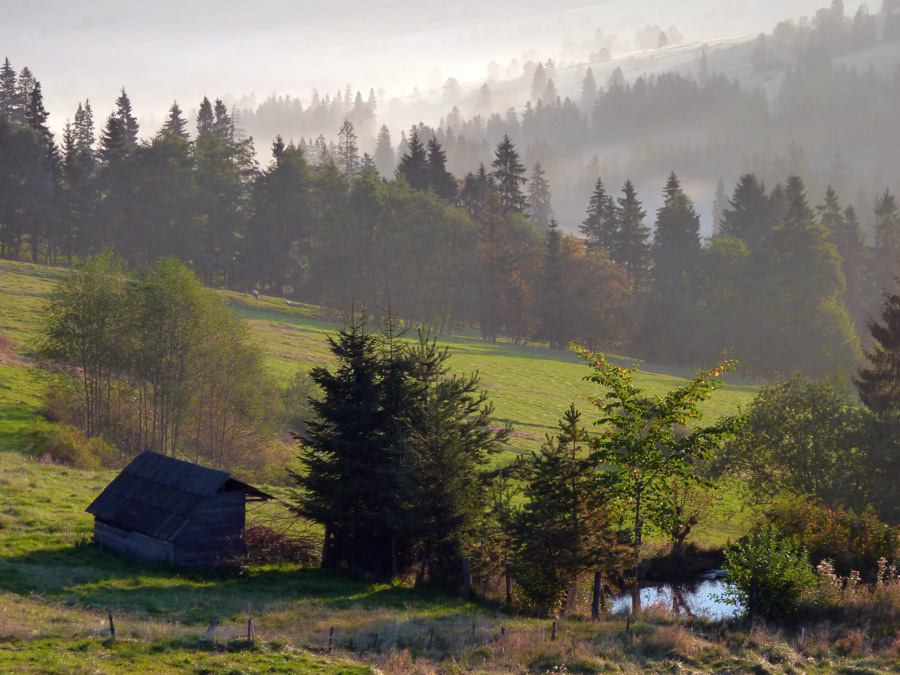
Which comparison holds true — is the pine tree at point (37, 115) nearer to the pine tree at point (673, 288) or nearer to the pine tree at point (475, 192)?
the pine tree at point (475, 192)

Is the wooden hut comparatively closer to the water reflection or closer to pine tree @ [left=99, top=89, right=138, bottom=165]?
the water reflection

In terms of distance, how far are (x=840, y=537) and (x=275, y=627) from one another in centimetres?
2438

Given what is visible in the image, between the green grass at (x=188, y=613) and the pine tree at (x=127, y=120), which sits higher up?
the pine tree at (x=127, y=120)

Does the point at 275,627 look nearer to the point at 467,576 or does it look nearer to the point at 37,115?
the point at 467,576

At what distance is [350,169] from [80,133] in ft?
186

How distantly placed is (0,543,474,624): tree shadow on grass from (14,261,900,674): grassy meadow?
0.08 meters

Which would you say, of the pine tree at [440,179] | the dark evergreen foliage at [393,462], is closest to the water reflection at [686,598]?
the dark evergreen foliage at [393,462]

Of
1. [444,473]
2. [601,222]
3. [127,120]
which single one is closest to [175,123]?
[127,120]

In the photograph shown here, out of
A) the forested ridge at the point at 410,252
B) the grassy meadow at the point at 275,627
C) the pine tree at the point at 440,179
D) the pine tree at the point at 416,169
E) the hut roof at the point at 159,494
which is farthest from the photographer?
the pine tree at the point at 416,169

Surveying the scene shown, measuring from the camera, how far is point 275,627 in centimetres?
2369

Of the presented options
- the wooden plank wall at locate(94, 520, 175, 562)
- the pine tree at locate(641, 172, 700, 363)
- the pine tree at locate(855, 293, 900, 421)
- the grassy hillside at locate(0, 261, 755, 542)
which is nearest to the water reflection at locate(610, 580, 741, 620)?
the grassy hillside at locate(0, 261, 755, 542)

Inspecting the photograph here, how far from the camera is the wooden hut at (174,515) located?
30.7m

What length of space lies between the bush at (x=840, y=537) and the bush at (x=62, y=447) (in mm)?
35899

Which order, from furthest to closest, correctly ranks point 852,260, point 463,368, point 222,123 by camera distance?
point 222,123
point 852,260
point 463,368
